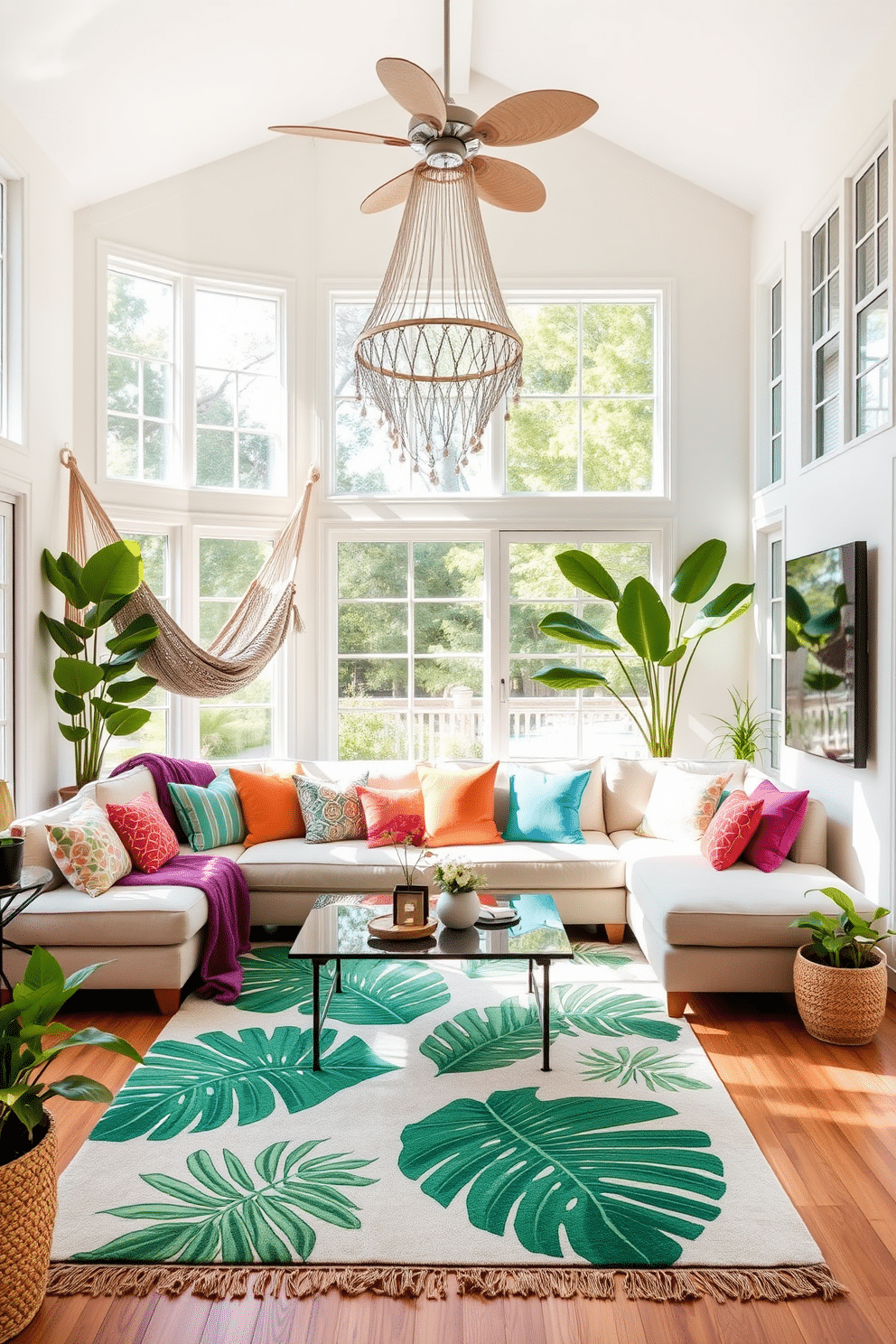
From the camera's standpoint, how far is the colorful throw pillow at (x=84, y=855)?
372cm

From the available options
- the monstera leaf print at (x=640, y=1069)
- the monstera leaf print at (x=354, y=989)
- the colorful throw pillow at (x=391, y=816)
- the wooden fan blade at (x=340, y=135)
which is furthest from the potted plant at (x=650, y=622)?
the wooden fan blade at (x=340, y=135)

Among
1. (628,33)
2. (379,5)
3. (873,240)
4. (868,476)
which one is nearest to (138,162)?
(379,5)

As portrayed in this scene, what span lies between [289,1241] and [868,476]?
11.4 ft

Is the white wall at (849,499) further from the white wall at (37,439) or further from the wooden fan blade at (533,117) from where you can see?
the white wall at (37,439)

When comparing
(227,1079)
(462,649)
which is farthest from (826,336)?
(227,1079)

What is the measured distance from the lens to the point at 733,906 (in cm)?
357

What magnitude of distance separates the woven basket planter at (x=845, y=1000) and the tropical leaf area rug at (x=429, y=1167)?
0.44 meters

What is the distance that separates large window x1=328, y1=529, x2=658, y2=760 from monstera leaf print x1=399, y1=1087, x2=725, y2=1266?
3027 mm

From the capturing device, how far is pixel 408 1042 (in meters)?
3.34

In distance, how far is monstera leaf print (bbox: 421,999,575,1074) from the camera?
318cm

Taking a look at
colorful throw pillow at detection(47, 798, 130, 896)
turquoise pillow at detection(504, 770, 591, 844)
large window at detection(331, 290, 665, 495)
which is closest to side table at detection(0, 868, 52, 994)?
colorful throw pillow at detection(47, 798, 130, 896)

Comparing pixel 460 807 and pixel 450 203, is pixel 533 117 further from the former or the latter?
pixel 460 807

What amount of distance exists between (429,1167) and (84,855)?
6.27 feet

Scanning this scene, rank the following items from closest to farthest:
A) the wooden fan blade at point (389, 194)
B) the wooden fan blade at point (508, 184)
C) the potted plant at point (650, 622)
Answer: the wooden fan blade at point (508, 184) < the wooden fan blade at point (389, 194) < the potted plant at point (650, 622)
